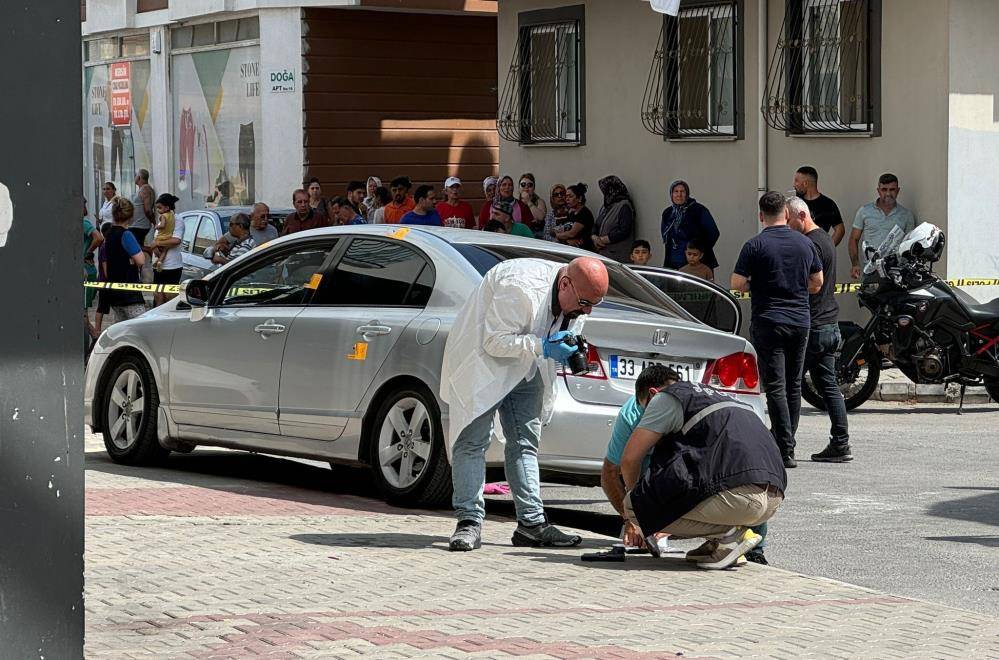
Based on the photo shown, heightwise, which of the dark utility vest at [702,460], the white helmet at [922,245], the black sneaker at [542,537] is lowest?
the black sneaker at [542,537]

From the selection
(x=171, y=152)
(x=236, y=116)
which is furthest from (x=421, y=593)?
(x=171, y=152)

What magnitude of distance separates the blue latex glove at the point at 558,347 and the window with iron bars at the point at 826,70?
10.1m

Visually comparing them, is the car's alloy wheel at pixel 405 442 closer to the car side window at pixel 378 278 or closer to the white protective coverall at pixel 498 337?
the car side window at pixel 378 278

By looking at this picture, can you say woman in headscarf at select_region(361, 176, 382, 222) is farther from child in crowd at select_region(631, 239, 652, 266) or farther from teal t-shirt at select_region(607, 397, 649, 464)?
teal t-shirt at select_region(607, 397, 649, 464)

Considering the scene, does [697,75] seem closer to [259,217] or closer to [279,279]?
[259,217]

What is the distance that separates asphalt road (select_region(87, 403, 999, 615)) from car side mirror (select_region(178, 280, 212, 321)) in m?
1.02

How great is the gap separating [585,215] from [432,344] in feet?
36.2

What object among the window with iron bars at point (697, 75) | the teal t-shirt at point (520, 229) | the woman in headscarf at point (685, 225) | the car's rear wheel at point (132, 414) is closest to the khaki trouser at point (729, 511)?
the car's rear wheel at point (132, 414)

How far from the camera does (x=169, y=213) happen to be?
21016mm

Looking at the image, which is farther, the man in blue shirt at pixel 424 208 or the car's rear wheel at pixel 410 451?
the man in blue shirt at pixel 424 208

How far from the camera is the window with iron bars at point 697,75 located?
19.2 m

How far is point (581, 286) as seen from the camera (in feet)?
25.9

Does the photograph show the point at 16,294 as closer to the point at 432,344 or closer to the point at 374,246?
the point at 432,344

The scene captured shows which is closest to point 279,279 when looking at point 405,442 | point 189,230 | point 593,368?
point 405,442
